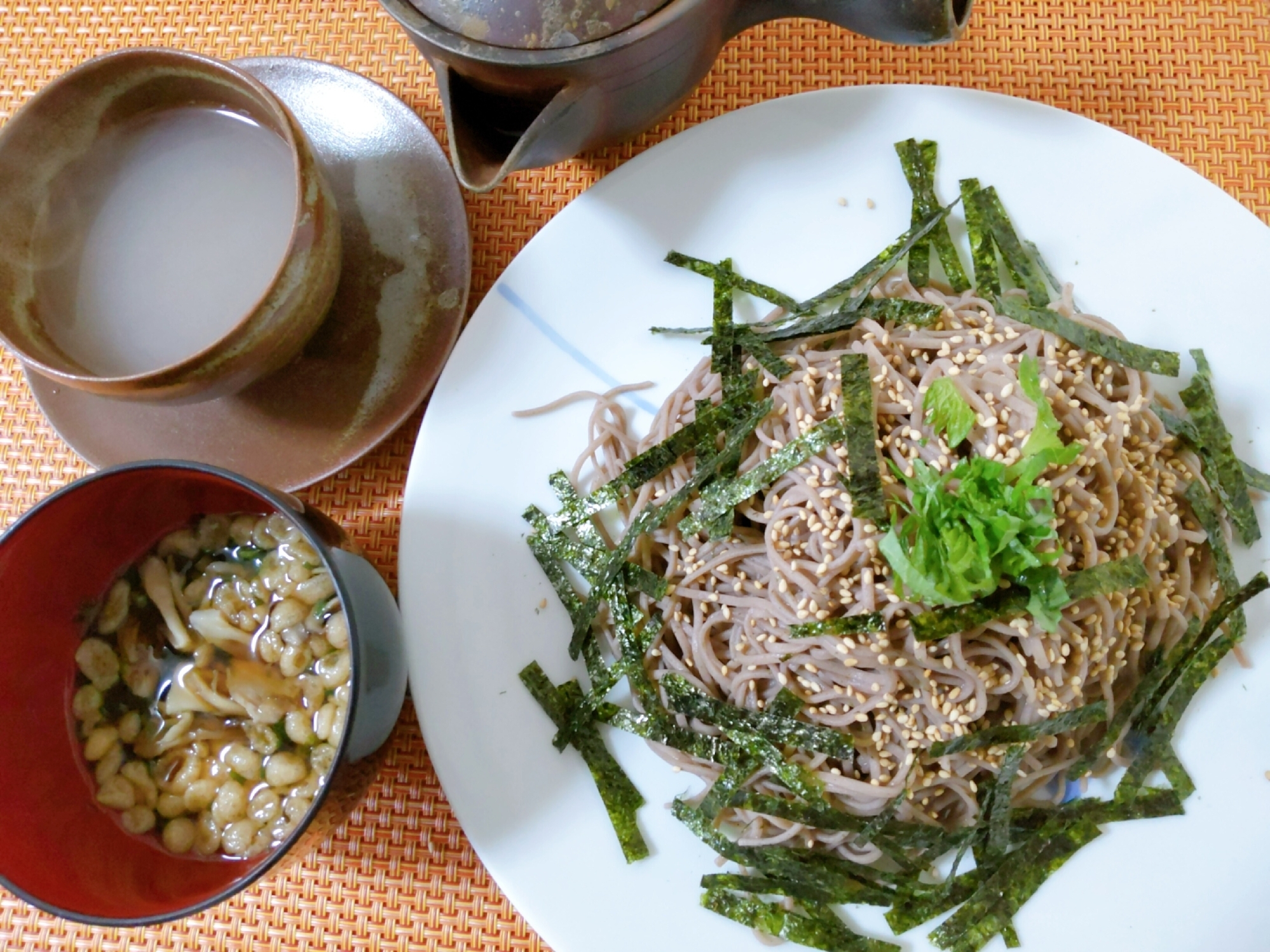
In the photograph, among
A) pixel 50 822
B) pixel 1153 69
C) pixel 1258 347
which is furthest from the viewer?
pixel 1153 69

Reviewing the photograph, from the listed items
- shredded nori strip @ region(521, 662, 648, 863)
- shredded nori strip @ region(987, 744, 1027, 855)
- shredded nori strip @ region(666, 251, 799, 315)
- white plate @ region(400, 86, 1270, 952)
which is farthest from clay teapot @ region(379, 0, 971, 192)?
shredded nori strip @ region(987, 744, 1027, 855)

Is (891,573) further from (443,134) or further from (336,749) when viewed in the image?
(443,134)

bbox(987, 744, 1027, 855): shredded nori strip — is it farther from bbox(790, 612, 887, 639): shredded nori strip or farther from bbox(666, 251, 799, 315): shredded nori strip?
bbox(666, 251, 799, 315): shredded nori strip

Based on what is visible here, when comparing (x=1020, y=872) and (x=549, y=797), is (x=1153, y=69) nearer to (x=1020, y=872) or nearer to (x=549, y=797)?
(x=1020, y=872)

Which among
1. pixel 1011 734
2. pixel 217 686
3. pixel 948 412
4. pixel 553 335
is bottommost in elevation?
pixel 217 686

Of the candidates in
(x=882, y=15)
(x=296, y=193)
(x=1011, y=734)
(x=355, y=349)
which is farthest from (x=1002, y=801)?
(x=296, y=193)

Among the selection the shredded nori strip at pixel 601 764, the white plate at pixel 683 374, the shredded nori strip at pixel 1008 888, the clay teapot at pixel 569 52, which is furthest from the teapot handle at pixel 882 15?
the shredded nori strip at pixel 1008 888

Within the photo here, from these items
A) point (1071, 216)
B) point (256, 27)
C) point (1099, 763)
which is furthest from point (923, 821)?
point (256, 27)
